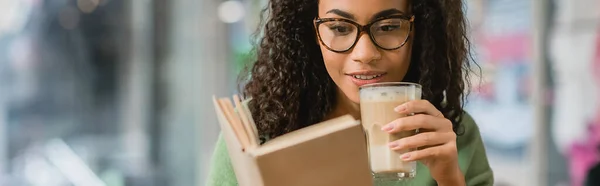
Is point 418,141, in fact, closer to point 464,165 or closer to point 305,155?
point 305,155

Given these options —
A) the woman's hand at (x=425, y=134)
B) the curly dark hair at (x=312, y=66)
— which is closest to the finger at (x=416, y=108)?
the woman's hand at (x=425, y=134)

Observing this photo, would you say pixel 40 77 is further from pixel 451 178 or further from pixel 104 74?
pixel 451 178

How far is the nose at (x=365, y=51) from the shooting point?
948 mm

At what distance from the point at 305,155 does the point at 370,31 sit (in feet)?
1.10

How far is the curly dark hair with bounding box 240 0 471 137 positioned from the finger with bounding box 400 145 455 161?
0.25 metres

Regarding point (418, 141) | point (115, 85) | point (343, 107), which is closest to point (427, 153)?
point (418, 141)

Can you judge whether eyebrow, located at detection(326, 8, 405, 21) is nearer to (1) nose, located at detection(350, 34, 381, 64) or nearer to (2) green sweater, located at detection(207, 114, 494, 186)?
(1) nose, located at detection(350, 34, 381, 64)

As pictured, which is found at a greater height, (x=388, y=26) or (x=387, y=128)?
(x=388, y=26)

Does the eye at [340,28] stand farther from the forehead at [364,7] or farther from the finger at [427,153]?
the finger at [427,153]

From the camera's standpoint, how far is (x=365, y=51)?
0.95 meters

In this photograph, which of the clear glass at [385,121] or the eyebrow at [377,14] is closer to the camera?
the clear glass at [385,121]

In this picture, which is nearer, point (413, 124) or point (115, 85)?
point (413, 124)

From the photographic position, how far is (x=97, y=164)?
10.1 ft

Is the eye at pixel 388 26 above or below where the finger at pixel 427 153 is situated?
above
